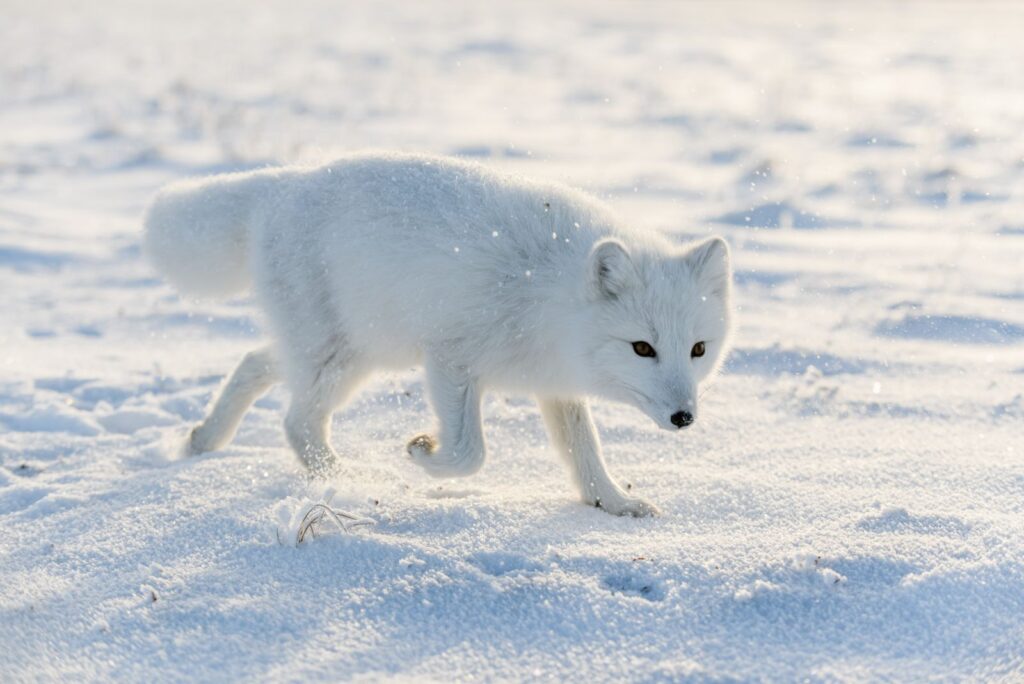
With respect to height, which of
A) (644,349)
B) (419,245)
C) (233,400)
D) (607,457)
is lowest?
(607,457)

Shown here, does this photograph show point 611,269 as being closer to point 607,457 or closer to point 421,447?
point 421,447

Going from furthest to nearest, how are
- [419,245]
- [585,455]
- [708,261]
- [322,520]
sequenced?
1. [585,455]
2. [419,245]
3. [708,261]
4. [322,520]

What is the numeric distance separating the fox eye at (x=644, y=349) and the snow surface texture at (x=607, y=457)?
1.71 feet

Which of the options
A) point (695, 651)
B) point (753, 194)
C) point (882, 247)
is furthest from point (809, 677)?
point (753, 194)

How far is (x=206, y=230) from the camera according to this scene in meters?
4.07

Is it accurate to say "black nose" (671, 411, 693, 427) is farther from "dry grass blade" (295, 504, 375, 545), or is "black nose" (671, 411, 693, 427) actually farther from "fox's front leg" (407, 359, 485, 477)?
"dry grass blade" (295, 504, 375, 545)

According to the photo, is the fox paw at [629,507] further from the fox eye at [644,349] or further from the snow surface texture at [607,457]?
the fox eye at [644,349]

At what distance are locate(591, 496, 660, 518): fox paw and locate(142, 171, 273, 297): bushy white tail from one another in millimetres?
1669

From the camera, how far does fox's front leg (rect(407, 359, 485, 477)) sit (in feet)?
11.4

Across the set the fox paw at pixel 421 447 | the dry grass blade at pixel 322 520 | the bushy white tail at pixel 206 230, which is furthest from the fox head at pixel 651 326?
the bushy white tail at pixel 206 230

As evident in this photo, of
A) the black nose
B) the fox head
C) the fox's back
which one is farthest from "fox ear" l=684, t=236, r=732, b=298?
the black nose

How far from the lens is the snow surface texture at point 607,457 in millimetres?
2496

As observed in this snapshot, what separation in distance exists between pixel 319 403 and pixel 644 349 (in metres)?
1.25

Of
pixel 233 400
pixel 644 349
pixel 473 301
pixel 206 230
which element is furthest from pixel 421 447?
pixel 206 230
